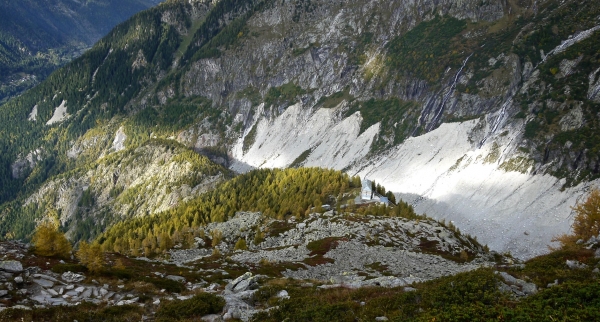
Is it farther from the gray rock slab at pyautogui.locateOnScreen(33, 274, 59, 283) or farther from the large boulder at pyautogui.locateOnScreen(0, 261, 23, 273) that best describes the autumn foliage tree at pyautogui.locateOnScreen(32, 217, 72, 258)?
the gray rock slab at pyautogui.locateOnScreen(33, 274, 59, 283)

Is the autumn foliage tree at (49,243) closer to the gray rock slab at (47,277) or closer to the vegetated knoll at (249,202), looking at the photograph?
the gray rock slab at (47,277)

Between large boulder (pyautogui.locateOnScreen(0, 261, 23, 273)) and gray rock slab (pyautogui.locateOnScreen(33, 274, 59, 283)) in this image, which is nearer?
large boulder (pyautogui.locateOnScreen(0, 261, 23, 273))

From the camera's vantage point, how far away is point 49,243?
119ft

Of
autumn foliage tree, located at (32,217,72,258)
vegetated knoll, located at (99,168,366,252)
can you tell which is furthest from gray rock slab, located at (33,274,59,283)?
vegetated knoll, located at (99,168,366,252)

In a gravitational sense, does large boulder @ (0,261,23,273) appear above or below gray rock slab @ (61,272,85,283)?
above

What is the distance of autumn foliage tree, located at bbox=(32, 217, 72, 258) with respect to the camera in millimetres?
35719

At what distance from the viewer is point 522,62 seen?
15275 cm

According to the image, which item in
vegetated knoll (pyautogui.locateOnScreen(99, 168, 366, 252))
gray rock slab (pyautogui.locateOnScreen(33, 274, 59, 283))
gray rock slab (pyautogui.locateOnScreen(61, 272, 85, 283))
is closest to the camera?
gray rock slab (pyautogui.locateOnScreen(33, 274, 59, 283))

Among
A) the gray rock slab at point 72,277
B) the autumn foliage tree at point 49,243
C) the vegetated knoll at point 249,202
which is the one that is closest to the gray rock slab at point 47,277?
the gray rock slab at point 72,277

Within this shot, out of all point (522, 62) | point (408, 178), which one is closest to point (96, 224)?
point (408, 178)

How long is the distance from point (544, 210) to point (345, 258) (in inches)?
2697

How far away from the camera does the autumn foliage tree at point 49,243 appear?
117ft

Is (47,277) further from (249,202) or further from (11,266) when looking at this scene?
(249,202)

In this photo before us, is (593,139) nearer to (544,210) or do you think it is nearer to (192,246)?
(544,210)
